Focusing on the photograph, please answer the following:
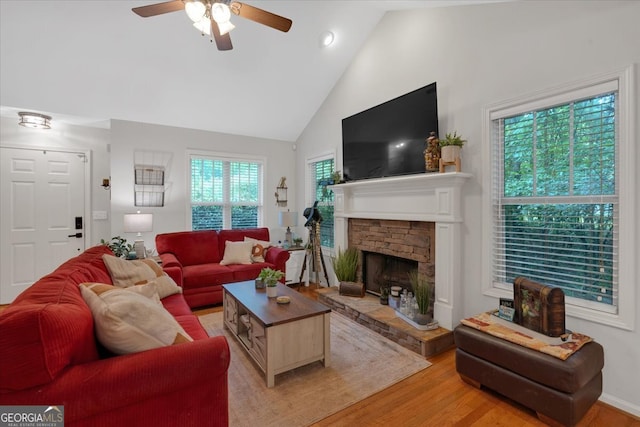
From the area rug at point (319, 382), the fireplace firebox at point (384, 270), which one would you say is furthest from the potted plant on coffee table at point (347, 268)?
the area rug at point (319, 382)

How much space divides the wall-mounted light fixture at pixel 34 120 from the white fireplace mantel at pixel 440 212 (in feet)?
14.4

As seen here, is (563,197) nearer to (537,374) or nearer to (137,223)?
(537,374)

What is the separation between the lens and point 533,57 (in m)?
2.33

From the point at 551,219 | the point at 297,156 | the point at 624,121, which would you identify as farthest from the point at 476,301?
the point at 297,156

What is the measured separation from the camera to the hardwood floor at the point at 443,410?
5.92 feet

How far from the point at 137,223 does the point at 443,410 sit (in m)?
4.00

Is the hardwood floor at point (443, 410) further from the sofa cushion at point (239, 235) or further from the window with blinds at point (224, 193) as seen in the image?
the window with blinds at point (224, 193)

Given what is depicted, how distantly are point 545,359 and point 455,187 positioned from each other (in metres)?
Answer: 1.50

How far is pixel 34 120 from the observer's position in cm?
385

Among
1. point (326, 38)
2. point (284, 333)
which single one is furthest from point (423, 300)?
point (326, 38)

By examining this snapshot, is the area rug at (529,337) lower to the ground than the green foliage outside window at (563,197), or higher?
lower

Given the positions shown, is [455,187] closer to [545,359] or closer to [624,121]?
[624,121]

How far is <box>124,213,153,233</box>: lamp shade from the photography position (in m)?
3.87

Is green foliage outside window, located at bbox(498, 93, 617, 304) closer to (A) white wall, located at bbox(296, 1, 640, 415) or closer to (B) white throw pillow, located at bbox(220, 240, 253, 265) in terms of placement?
(A) white wall, located at bbox(296, 1, 640, 415)
